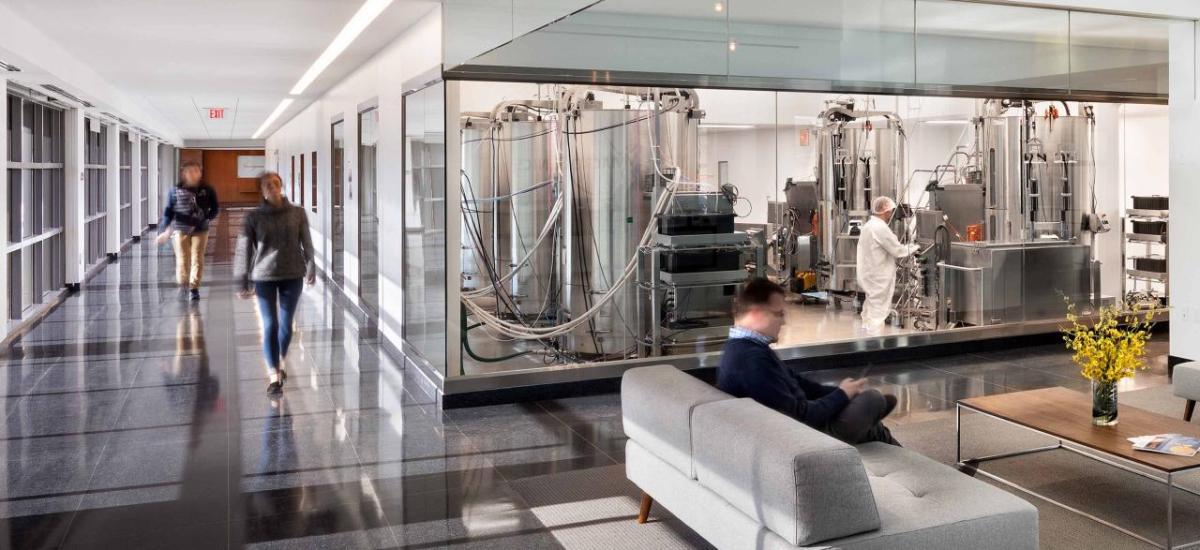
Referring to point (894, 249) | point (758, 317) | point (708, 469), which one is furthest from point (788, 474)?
point (894, 249)

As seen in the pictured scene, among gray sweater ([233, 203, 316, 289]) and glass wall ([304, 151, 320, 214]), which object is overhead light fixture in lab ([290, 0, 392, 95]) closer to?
gray sweater ([233, 203, 316, 289])

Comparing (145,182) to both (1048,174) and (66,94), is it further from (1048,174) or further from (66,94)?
(1048,174)

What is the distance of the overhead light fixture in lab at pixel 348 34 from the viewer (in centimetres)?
712

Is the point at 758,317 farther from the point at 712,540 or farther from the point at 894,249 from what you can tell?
the point at 894,249

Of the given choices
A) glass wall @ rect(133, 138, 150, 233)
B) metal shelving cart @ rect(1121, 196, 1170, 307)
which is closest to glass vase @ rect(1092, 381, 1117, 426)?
metal shelving cart @ rect(1121, 196, 1170, 307)

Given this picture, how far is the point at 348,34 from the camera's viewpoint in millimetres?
8461

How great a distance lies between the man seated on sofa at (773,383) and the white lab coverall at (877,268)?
5799 mm

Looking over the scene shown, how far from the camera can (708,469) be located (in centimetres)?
353

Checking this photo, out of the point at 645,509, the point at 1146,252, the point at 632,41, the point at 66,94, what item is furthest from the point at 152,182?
the point at 645,509

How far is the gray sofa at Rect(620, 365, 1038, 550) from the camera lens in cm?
303

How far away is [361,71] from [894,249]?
18.8ft

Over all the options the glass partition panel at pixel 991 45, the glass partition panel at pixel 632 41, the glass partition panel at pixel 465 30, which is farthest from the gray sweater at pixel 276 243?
the glass partition panel at pixel 991 45

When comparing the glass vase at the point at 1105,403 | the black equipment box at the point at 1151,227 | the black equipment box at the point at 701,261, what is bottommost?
the glass vase at the point at 1105,403

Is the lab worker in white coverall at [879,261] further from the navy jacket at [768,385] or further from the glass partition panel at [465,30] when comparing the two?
the navy jacket at [768,385]
